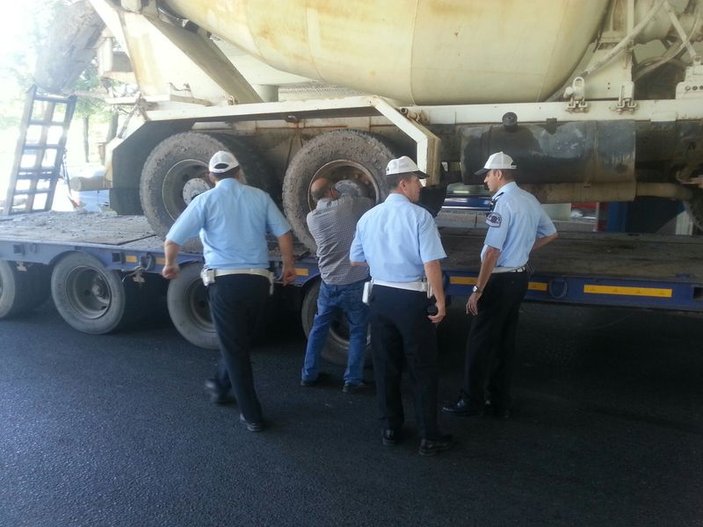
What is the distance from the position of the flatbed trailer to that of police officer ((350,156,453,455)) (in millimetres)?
1136

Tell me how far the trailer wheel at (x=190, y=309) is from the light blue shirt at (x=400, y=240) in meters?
2.68

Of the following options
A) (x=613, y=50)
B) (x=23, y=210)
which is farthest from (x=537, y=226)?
(x=23, y=210)

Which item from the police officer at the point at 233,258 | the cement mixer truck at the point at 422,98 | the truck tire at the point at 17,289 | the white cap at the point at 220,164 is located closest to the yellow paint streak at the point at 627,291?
the cement mixer truck at the point at 422,98

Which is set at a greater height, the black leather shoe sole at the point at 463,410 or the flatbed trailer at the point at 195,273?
the flatbed trailer at the point at 195,273

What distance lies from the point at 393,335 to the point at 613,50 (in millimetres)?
2719

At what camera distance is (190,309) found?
608 centimetres

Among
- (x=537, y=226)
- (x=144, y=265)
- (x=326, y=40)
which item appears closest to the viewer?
(x=537, y=226)

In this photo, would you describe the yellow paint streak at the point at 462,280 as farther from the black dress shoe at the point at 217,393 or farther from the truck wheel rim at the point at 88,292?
the truck wheel rim at the point at 88,292

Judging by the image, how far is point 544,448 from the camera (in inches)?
155

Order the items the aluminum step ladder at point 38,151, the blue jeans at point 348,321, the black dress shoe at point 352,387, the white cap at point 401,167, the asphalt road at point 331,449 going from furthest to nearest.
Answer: the aluminum step ladder at point 38,151 < the black dress shoe at point 352,387 < the blue jeans at point 348,321 < the white cap at point 401,167 < the asphalt road at point 331,449

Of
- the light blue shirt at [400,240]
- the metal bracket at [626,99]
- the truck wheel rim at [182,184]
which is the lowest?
the light blue shirt at [400,240]

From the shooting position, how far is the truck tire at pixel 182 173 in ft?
18.4

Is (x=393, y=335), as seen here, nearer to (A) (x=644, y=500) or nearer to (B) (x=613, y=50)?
(A) (x=644, y=500)

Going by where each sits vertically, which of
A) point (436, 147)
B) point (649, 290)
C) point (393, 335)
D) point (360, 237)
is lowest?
point (393, 335)
